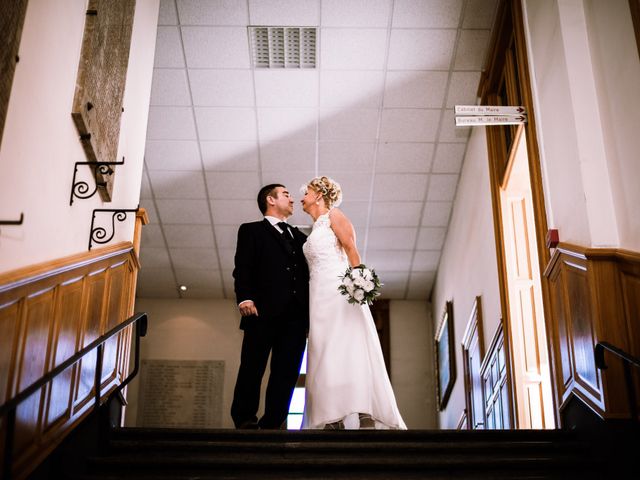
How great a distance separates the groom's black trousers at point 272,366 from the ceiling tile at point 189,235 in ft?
20.6

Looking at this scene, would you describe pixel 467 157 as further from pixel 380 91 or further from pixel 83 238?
pixel 83 238

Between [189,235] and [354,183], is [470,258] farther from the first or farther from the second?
[189,235]

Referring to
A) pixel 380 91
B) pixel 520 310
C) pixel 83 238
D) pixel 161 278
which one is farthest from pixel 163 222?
pixel 83 238

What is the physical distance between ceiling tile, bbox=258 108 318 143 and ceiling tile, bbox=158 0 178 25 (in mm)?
1600

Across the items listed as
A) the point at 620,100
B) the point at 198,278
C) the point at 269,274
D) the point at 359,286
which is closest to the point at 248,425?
the point at 269,274

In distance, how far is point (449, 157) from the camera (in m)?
10.2

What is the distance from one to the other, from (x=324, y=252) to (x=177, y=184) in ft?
17.3

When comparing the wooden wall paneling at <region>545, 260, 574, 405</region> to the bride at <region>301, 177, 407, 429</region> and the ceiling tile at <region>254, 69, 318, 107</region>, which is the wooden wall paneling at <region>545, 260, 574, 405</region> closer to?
the bride at <region>301, 177, 407, 429</region>

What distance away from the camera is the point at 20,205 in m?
3.80

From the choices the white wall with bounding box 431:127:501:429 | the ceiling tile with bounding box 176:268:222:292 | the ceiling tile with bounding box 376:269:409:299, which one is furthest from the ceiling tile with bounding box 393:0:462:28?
the ceiling tile with bounding box 176:268:222:292

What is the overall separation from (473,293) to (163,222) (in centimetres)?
→ 470

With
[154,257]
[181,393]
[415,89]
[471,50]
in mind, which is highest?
[471,50]

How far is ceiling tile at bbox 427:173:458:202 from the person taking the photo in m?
10.6

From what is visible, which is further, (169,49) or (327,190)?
(169,49)
